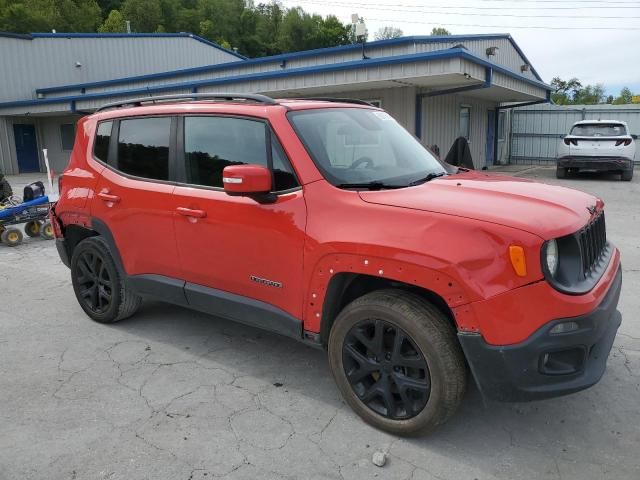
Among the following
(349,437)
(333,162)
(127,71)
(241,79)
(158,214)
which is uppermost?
(127,71)

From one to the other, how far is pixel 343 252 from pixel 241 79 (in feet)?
44.4

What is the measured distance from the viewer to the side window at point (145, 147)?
4.01 metres

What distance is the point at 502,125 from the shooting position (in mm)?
22875

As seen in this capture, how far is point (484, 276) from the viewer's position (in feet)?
8.17

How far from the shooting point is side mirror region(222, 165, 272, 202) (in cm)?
306

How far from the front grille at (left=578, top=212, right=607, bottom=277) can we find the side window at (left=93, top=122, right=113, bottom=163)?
12.1ft

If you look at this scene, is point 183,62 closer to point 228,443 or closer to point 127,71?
point 127,71

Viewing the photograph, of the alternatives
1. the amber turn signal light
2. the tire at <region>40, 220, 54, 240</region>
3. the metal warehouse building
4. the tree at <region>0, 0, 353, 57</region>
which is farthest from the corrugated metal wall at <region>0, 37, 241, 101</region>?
the tree at <region>0, 0, 353, 57</region>

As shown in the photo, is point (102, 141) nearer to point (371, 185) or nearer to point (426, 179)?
point (371, 185)

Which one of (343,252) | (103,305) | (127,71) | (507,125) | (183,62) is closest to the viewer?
(343,252)

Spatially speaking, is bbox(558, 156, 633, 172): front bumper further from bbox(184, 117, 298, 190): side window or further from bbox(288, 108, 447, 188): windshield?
bbox(184, 117, 298, 190): side window

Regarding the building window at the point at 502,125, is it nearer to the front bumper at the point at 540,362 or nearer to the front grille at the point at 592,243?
the front grille at the point at 592,243

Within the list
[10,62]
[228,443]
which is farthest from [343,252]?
[10,62]

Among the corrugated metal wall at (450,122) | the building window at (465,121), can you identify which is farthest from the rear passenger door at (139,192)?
the building window at (465,121)
